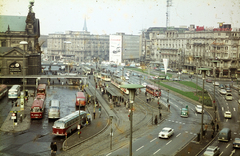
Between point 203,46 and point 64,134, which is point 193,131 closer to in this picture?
point 64,134

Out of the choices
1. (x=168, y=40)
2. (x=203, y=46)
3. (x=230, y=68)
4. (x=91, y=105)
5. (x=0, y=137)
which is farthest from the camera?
(x=168, y=40)

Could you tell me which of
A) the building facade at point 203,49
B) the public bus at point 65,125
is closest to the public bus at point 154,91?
the building facade at point 203,49

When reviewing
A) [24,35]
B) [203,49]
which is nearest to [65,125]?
[24,35]

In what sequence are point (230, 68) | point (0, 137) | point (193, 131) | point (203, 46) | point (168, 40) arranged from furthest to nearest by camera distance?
1. point (168, 40)
2. point (203, 46)
3. point (230, 68)
4. point (193, 131)
5. point (0, 137)

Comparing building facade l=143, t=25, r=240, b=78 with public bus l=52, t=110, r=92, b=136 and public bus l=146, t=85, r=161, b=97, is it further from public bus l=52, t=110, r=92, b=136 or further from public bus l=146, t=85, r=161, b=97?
public bus l=52, t=110, r=92, b=136

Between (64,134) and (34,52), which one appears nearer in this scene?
(64,134)

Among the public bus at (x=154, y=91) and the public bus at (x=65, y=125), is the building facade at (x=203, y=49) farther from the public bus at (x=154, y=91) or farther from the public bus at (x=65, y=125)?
the public bus at (x=65, y=125)

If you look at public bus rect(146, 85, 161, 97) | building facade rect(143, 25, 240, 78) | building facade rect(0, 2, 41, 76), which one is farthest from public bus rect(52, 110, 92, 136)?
building facade rect(0, 2, 41, 76)

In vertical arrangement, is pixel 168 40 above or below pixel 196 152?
above

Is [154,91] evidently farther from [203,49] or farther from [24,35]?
[203,49]

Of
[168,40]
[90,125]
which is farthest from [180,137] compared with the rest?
[168,40]
